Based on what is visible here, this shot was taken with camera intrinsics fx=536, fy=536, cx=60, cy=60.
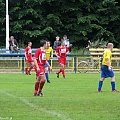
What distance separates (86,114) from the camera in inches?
480

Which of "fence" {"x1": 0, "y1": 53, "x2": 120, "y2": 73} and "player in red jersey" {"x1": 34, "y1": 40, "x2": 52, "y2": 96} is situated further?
"fence" {"x1": 0, "y1": 53, "x2": 120, "y2": 73}

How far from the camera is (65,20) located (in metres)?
50.4

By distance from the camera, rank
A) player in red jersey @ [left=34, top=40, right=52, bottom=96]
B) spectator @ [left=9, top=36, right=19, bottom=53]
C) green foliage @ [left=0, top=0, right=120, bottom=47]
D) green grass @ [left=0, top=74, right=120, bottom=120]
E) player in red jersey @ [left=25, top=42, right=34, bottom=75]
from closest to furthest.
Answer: green grass @ [left=0, top=74, right=120, bottom=120] < player in red jersey @ [left=34, top=40, right=52, bottom=96] < player in red jersey @ [left=25, top=42, right=34, bottom=75] < spectator @ [left=9, top=36, right=19, bottom=53] < green foliage @ [left=0, top=0, right=120, bottom=47]

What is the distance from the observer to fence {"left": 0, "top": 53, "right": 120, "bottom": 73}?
34188 millimetres

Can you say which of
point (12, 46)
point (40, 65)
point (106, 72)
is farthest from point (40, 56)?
point (12, 46)

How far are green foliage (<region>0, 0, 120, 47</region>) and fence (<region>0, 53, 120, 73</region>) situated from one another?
12.7m

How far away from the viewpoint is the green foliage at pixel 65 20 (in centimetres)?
4831

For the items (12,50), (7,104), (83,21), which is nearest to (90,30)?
(83,21)

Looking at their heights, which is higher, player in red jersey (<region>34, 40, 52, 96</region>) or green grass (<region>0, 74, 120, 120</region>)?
player in red jersey (<region>34, 40, 52, 96</region>)

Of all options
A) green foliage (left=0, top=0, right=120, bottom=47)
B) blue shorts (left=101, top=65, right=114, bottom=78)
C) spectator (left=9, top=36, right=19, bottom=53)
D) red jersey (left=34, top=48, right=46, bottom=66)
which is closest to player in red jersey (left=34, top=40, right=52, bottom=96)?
red jersey (left=34, top=48, right=46, bottom=66)

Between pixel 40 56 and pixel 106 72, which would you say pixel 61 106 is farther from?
pixel 106 72

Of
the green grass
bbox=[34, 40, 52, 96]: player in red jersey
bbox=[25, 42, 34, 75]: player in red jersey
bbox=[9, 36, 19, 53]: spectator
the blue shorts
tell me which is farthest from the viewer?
bbox=[9, 36, 19, 53]: spectator

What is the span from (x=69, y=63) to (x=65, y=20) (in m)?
16.1

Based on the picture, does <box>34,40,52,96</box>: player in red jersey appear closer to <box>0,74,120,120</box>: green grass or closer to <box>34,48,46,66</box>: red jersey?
<box>34,48,46,66</box>: red jersey
